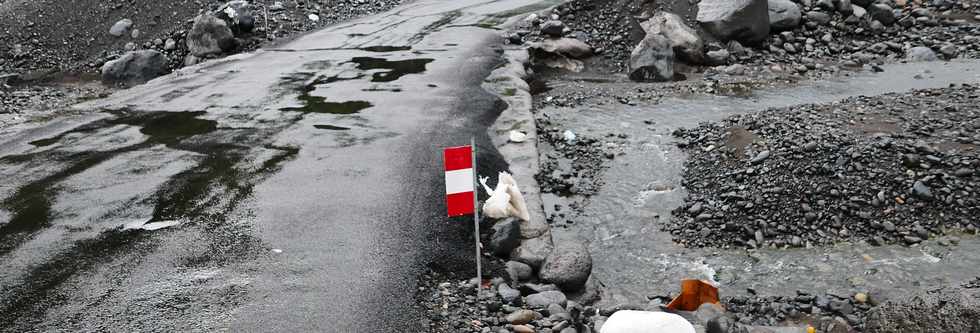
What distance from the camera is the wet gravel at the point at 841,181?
7.41 metres

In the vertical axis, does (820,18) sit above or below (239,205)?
above

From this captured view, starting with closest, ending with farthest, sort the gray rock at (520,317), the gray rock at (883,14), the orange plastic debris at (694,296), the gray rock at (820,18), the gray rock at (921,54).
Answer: the gray rock at (520,317) → the orange plastic debris at (694,296) → the gray rock at (921,54) → the gray rock at (883,14) → the gray rock at (820,18)

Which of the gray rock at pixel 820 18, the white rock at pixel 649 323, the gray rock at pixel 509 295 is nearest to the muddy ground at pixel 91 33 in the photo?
the gray rock at pixel 820 18

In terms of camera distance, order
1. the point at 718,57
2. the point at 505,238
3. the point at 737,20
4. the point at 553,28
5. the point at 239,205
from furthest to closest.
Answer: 1. the point at 553,28
2. the point at 737,20
3. the point at 718,57
4. the point at 239,205
5. the point at 505,238

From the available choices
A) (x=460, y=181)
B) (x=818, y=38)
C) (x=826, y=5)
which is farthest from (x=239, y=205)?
(x=826, y=5)

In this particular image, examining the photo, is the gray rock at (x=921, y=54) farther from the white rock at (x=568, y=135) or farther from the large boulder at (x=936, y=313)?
the large boulder at (x=936, y=313)

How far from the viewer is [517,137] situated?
977cm

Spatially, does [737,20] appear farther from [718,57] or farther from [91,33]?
[91,33]

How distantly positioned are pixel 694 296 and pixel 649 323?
1.59 m

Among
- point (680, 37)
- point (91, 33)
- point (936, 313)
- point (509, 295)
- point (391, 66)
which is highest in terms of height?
point (91, 33)

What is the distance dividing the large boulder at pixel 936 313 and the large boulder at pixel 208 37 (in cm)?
1557

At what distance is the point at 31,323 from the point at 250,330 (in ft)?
5.33

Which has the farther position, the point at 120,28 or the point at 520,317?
the point at 120,28

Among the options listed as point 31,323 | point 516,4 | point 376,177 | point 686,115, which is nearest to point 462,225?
point 376,177
